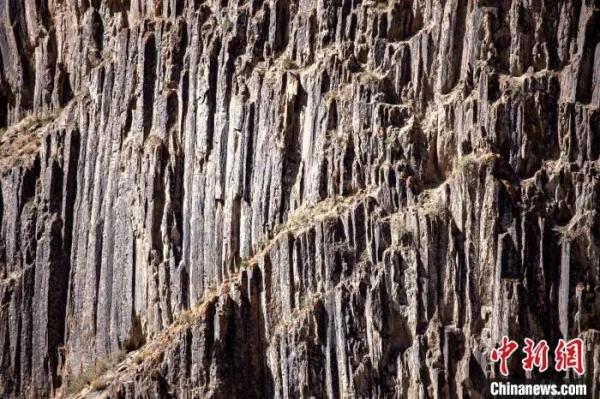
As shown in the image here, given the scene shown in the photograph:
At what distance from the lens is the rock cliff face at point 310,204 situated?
40406mm

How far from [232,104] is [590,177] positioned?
1148 cm

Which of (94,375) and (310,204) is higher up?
(310,204)

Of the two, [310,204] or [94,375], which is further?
[94,375]

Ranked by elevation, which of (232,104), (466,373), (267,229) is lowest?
(466,373)

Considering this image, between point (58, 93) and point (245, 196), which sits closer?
point (245, 196)


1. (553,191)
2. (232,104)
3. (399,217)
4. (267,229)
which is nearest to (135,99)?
(232,104)

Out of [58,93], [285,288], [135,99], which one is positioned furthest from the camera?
[58,93]

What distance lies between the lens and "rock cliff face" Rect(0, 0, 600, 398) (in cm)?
4041

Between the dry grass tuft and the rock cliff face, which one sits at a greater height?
the rock cliff face

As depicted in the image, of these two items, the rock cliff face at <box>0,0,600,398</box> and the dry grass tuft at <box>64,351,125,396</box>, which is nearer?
the rock cliff face at <box>0,0,600,398</box>

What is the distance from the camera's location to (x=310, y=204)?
141 ft

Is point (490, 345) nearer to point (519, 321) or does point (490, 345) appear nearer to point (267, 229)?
point (519, 321)

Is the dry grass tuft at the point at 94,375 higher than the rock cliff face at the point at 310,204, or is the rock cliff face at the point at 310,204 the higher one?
the rock cliff face at the point at 310,204

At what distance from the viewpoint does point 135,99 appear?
155 feet
